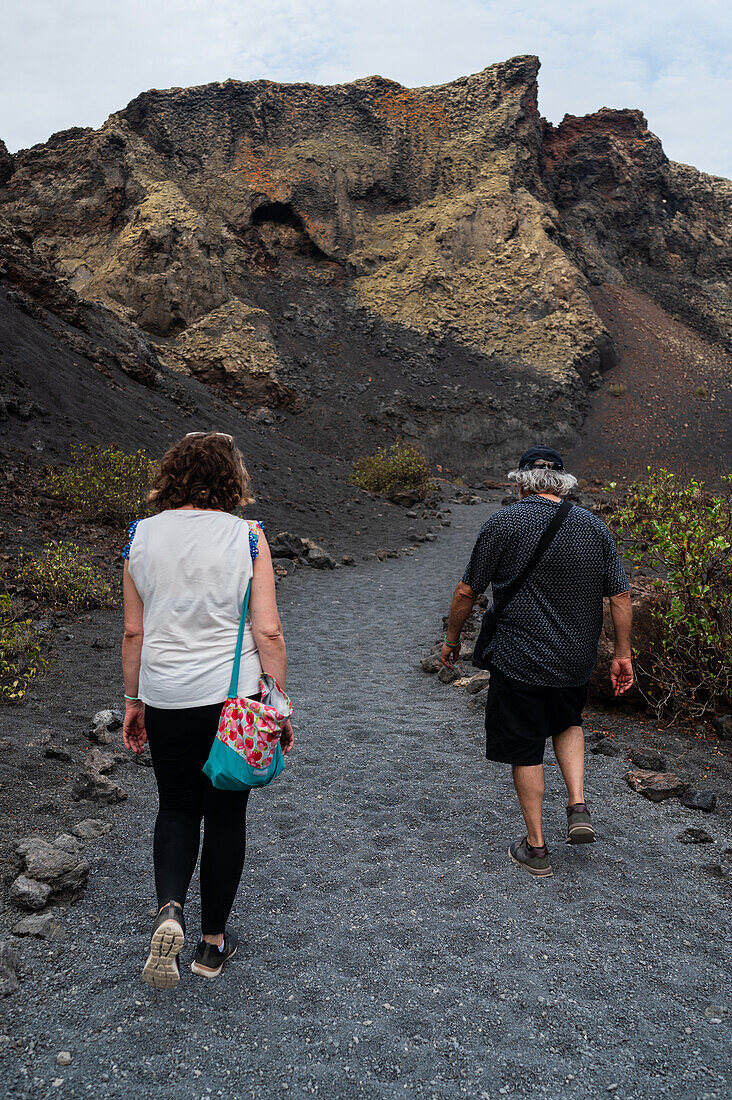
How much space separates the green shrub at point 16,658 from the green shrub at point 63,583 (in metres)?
1.21

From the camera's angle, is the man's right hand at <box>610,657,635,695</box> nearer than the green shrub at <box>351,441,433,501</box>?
Yes

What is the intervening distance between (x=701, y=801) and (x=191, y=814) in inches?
105

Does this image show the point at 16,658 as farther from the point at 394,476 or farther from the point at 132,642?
the point at 394,476

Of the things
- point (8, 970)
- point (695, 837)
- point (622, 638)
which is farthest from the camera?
point (695, 837)

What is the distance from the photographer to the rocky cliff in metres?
27.7

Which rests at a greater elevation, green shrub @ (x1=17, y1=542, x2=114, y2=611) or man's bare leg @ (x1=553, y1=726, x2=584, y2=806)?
man's bare leg @ (x1=553, y1=726, x2=584, y2=806)

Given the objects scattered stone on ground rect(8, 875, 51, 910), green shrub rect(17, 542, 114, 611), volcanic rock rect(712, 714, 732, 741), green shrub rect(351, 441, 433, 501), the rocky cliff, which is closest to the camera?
scattered stone on ground rect(8, 875, 51, 910)

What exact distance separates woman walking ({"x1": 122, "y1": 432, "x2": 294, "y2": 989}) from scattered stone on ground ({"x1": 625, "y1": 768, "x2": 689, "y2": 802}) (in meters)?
2.38

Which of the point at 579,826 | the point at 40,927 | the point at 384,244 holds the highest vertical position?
the point at 384,244

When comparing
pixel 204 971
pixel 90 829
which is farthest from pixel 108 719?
pixel 204 971

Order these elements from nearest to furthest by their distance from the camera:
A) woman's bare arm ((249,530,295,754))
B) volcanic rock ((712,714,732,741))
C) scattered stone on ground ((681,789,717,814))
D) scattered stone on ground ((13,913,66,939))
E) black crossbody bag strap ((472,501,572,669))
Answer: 1. woman's bare arm ((249,530,295,754))
2. scattered stone on ground ((13,913,66,939))
3. black crossbody bag strap ((472,501,572,669))
4. scattered stone on ground ((681,789,717,814))
5. volcanic rock ((712,714,732,741))

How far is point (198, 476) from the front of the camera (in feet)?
6.76

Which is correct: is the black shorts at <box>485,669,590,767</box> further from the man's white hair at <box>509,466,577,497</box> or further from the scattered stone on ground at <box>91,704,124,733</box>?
the scattered stone on ground at <box>91,704,124,733</box>

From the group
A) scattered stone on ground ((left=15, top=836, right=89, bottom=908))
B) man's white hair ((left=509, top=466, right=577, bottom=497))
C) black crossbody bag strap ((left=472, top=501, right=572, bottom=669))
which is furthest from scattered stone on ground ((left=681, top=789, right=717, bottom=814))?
scattered stone on ground ((left=15, top=836, right=89, bottom=908))
